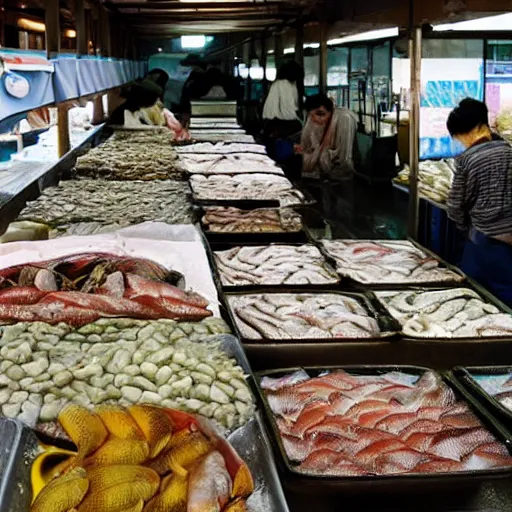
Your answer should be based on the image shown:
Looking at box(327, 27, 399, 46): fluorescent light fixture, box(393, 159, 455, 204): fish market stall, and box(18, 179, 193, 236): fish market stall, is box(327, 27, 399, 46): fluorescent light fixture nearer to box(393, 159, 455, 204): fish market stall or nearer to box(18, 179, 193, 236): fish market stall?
box(393, 159, 455, 204): fish market stall

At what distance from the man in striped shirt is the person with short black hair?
6.45 meters

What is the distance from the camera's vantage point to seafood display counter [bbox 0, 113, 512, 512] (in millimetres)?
1875

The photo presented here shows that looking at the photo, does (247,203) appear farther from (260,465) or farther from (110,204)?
(260,465)

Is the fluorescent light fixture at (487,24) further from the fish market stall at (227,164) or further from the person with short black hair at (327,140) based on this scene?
the person with short black hair at (327,140)

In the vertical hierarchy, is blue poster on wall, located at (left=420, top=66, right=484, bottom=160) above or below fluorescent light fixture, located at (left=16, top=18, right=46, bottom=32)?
below

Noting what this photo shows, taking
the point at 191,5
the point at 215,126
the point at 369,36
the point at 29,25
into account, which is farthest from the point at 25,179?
the point at 369,36

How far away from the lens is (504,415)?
2447 mm

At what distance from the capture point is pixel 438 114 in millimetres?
6277

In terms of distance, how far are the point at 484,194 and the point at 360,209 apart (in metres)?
5.30

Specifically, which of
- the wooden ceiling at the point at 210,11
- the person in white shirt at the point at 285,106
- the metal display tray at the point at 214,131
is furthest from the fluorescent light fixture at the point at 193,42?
the metal display tray at the point at 214,131

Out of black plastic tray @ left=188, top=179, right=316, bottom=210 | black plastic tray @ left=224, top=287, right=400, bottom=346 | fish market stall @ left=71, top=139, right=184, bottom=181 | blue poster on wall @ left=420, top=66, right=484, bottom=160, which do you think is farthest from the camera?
fish market stall @ left=71, top=139, right=184, bottom=181

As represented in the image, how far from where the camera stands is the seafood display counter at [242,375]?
73.8 inches

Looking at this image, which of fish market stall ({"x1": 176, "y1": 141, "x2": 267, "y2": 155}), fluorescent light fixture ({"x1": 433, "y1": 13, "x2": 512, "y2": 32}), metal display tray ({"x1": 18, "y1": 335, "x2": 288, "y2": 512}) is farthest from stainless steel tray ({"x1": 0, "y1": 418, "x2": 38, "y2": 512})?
fish market stall ({"x1": 176, "y1": 141, "x2": 267, "y2": 155})

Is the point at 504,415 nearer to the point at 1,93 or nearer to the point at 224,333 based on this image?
the point at 224,333
